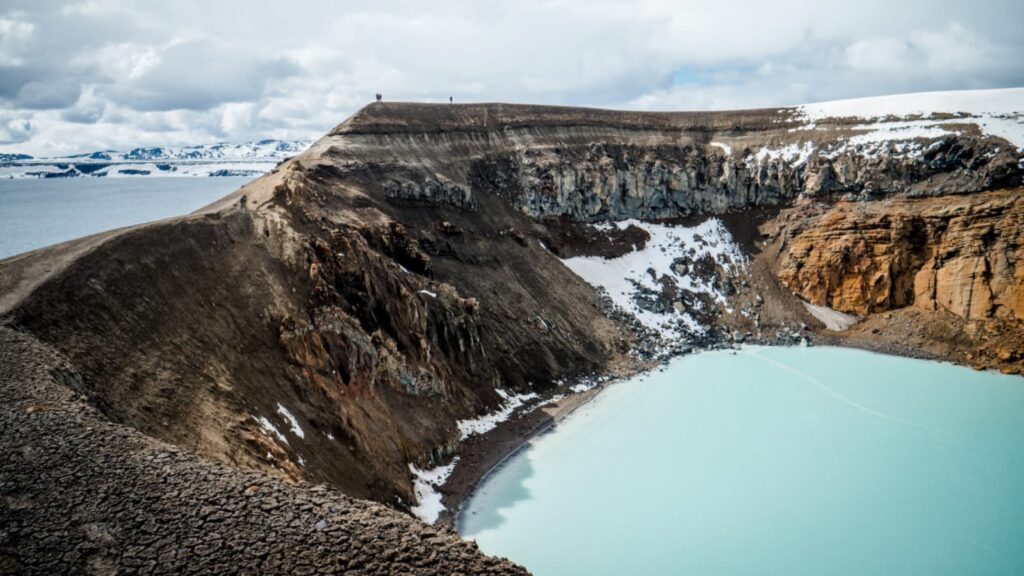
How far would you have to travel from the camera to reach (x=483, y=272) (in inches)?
1913

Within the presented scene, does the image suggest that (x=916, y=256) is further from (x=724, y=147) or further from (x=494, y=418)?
(x=494, y=418)

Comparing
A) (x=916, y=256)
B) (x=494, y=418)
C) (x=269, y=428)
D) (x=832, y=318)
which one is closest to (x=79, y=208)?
(x=494, y=418)

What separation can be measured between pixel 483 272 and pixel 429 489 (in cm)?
2185

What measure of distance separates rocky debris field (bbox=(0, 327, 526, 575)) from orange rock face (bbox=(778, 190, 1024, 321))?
2173 inches

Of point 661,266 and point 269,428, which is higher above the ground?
point 269,428

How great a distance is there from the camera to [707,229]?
66.4m

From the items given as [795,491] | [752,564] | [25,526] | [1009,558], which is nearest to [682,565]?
[752,564]

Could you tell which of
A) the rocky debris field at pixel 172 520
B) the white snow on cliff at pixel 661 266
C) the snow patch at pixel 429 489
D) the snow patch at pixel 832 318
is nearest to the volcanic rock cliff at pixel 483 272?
the white snow on cliff at pixel 661 266

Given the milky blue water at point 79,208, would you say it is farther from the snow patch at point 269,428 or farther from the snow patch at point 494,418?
the snow patch at point 269,428

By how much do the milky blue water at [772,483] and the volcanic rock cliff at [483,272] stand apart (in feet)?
17.2

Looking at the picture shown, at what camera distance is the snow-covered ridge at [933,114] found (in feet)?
191

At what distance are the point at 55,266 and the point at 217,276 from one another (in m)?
6.59

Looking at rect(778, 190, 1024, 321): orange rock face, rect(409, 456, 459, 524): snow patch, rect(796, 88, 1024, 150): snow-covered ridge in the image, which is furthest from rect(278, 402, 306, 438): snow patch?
rect(796, 88, 1024, 150): snow-covered ridge

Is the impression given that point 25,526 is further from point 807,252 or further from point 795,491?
point 807,252
